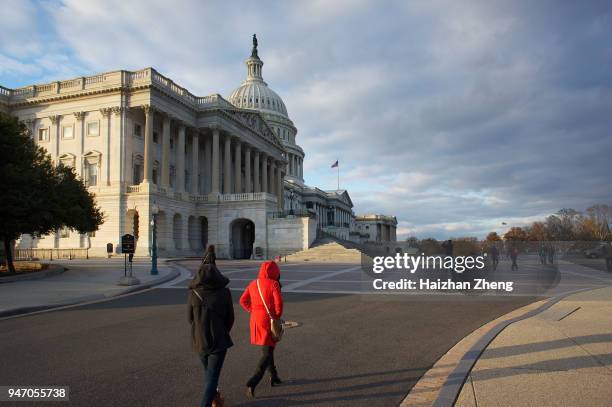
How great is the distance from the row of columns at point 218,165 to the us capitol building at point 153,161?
145 mm

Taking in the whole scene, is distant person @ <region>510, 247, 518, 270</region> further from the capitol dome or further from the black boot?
the capitol dome

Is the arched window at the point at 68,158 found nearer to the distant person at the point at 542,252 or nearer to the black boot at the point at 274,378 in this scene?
the distant person at the point at 542,252

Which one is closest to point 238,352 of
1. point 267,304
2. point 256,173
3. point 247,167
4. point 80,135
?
point 267,304

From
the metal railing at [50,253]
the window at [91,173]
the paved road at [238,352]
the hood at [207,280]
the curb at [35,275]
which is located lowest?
the paved road at [238,352]

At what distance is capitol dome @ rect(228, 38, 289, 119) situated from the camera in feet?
415

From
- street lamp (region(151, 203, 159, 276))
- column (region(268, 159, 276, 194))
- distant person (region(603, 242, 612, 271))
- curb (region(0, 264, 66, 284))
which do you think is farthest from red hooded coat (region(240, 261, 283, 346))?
column (region(268, 159, 276, 194))

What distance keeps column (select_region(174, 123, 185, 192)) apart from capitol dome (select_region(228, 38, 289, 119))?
63.6 m

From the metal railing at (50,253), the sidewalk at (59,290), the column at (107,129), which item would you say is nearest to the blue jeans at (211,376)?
the sidewalk at (59,290)

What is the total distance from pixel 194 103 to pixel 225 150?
755 centimetres

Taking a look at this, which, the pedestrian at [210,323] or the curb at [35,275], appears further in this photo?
the curb at [35,275]

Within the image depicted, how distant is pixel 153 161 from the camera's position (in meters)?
59.5

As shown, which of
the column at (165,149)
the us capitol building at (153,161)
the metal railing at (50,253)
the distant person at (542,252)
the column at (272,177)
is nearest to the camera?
the distant person at (542,252)

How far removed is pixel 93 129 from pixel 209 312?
5772 cm

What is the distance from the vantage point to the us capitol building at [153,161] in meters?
54.5
